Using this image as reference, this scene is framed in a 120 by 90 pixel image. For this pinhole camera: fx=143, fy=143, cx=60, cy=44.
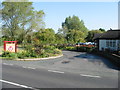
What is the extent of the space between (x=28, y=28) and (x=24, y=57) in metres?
26.7

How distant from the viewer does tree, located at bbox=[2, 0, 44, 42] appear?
4008 cm

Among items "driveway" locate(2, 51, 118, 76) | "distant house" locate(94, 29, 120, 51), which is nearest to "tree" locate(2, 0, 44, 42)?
"distant house" locate(94, 29, 120, 51)

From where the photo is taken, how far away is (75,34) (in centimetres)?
6034

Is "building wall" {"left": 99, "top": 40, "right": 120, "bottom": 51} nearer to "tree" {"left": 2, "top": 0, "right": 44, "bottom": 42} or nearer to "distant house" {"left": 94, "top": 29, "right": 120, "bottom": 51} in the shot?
"distant house" {"left": 94, "top": 29, "right": 120, "bottom": 51}

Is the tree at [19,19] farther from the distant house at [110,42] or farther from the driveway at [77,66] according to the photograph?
the driveway at [77,66]

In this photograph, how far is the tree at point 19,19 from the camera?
40.1m

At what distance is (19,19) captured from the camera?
4144 centimetres

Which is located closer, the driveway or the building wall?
the driveway

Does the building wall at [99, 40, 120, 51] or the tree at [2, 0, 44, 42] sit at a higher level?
the tree at [2, 0, 44, 42]

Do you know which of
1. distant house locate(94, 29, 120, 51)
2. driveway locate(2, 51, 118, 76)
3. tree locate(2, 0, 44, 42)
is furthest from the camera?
tree locate(2, 0, 44, 42)

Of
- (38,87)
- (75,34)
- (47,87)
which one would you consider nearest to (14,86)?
(38,87)

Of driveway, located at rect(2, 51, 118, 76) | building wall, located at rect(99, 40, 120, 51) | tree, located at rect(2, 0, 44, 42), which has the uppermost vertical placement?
tree, located at rect(2, 0, 44, 42)

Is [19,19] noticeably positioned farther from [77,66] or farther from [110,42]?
[77,66]

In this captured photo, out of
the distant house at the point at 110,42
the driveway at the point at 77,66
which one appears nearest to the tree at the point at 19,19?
the distant house at the point at 110,42
